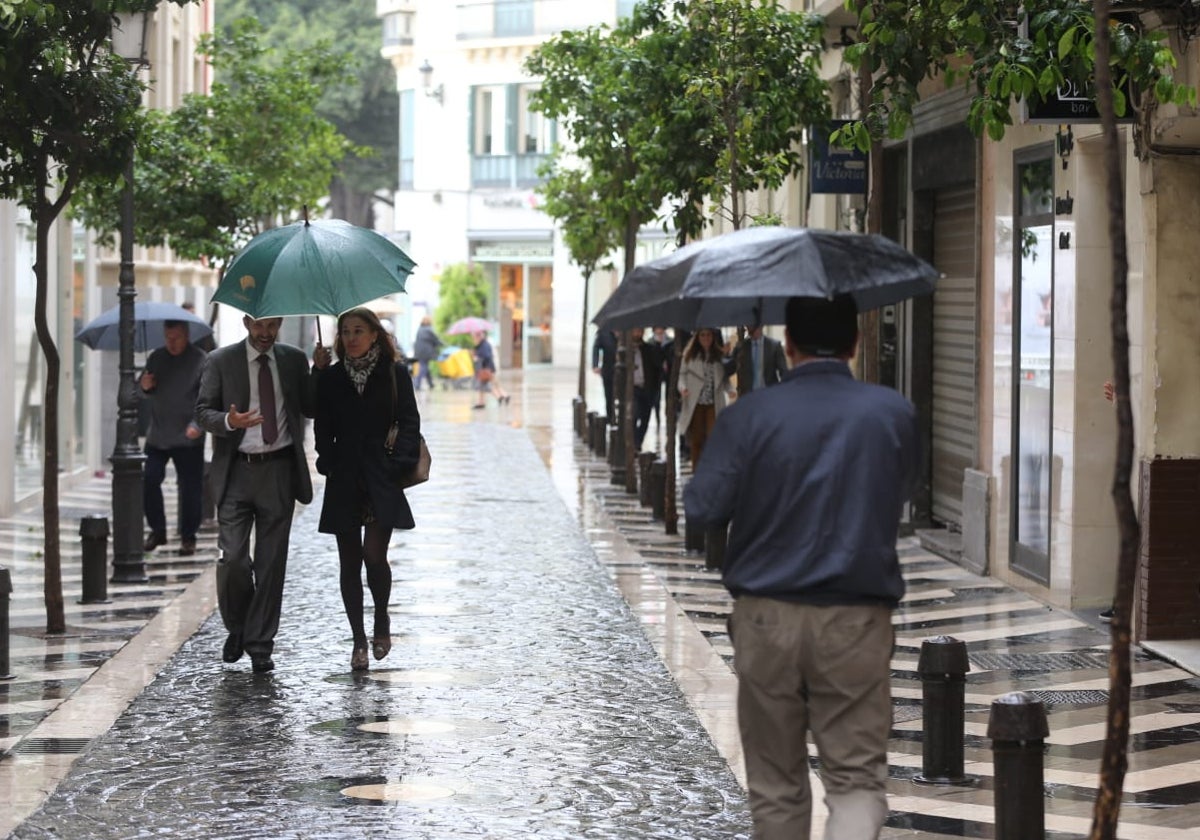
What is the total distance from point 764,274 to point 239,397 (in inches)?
210

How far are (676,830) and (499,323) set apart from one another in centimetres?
5591

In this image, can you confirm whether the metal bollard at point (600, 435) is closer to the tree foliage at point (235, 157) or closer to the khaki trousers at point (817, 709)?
the tree foliage at point (235, 157)

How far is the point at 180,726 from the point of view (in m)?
9.25

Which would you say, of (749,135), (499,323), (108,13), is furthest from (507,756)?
(499,323)

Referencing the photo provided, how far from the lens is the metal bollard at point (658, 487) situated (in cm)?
1872

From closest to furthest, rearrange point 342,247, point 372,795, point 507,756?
point 372,795
point 507,756
point 342,247

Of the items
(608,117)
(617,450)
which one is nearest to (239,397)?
(608,117)

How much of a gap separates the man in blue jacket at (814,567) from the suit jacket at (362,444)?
198 inches

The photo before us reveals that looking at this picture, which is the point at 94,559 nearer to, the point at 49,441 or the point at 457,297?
the point at 49,441

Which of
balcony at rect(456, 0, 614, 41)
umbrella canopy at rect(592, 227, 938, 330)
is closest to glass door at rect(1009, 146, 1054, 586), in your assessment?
umbrella canopy at rect(592, 227, 938, 330)

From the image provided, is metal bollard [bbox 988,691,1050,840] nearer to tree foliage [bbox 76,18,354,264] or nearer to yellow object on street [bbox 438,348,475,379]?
tree foliage [bbox 76,18,354,264]

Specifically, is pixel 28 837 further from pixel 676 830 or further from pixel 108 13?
pixel 108 13

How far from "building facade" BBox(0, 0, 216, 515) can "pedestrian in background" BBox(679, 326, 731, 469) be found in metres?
5.44

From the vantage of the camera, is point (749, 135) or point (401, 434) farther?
point (749, 135)
